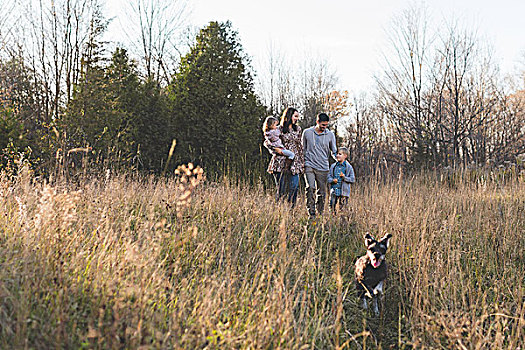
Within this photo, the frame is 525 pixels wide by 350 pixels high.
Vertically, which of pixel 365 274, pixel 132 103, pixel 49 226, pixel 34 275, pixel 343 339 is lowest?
pixel 343 339

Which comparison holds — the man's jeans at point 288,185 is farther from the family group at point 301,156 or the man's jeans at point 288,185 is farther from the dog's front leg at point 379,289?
the dog's front leg at point 379,289

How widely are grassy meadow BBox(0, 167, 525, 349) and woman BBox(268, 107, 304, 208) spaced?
15.9 inches

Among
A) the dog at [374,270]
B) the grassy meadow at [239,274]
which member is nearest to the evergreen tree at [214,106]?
the grassy meadow at [239,274]

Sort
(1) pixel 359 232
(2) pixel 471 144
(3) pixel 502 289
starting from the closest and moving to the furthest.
Answer: (3) pixel 502 289 → (1) pixel 359 232 → (2) pixel 471 144

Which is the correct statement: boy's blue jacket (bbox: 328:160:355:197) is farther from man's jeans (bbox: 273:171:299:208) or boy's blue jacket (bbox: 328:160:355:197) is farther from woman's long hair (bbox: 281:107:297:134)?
woman's long hair (bbox: 281:107:297:134)

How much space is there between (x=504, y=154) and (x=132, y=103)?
465 inches

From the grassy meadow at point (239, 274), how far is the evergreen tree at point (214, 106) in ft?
8.66

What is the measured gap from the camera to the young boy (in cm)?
646

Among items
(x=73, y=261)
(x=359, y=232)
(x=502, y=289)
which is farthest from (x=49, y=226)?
(x=502, y=289)

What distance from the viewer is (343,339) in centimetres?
333

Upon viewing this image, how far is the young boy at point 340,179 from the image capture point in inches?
254

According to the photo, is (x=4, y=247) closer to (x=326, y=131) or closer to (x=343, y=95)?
(x=326, y=131)

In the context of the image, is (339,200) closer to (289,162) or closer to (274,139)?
(289,162)

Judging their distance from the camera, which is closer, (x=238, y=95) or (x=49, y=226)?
(x=49, y=226)
